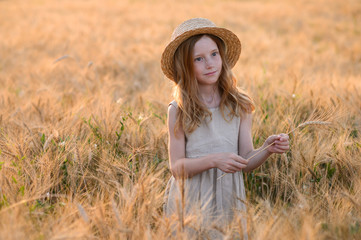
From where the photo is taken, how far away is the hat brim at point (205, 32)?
178 centimetres

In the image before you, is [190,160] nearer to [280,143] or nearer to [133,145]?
[280,143]

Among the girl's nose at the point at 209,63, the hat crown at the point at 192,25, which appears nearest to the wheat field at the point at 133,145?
the hat crown at the point at 192,25

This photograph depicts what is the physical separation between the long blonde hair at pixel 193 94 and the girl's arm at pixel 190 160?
0.04 metres

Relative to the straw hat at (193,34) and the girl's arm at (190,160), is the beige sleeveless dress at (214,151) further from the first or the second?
the straw hat at (193,34)

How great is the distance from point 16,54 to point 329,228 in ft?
20.2

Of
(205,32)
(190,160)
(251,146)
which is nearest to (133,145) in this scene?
(190,160)

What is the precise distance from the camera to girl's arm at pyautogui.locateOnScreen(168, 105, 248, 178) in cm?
166

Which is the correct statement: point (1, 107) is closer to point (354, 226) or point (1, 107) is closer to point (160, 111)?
point (160, 111)

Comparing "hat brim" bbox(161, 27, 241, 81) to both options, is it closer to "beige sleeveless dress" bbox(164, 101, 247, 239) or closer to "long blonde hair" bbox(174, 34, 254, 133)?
"long blonde hair" bbox(174, 34, 254, 133)

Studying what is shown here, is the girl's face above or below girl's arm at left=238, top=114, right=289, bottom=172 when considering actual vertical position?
above

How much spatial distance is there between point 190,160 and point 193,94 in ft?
1.16

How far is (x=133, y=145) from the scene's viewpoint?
2.36 metres

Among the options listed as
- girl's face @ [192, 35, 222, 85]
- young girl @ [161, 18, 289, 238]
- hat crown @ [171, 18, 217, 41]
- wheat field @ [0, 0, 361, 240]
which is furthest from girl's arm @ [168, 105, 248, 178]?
hat crown @ [171, 18, 217, 41]

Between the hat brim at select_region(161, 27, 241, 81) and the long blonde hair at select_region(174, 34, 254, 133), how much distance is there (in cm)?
3
